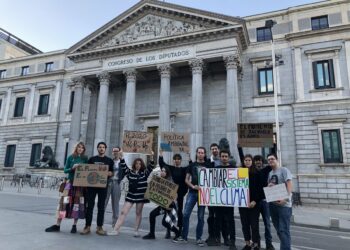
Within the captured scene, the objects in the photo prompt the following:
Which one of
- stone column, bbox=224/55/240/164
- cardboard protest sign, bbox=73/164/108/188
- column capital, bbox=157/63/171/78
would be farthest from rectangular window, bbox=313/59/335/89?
cardboard protest sign, bbox=73/164/108/188

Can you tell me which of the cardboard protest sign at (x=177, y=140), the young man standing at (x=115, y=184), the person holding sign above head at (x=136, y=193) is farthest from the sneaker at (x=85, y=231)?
the cardboard protest sign at (x=177, y=140)

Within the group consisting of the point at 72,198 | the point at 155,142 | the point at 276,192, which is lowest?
the point at 72,198

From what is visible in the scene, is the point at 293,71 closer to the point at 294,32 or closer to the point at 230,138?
the point at 294,32

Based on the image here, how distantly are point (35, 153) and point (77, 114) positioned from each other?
34.5ft

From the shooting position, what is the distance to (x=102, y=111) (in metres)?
26.8

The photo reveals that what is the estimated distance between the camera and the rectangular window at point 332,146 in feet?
72.2

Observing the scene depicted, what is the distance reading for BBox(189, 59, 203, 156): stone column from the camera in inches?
884

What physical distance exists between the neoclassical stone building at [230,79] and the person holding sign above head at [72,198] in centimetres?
1520

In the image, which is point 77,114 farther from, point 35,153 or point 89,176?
point 89,176

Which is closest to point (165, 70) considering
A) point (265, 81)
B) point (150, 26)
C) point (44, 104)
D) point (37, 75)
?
point (150, 26)

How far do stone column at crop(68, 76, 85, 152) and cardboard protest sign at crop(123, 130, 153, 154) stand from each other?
747 inches

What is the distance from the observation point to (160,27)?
88.0ft

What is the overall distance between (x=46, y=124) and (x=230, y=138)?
75.5 ft

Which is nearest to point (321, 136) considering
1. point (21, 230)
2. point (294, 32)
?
point (294, 32)
